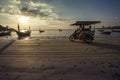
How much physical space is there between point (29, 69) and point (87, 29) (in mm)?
14173

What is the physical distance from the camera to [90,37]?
20719mm

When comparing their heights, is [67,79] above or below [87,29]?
below

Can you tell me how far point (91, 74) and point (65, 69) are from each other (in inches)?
49.0

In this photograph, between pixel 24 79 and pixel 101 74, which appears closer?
pixel 24 79

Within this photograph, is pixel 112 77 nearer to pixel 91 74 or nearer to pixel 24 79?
pixel 91 74

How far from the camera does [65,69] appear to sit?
7.61 metres

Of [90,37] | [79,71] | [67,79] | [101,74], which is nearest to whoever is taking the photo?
[67,79]

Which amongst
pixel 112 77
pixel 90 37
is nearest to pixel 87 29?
pixel 90 37

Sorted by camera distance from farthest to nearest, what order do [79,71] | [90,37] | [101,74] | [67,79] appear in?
[90,37] → [79,71] → [101,74] → [67,79]

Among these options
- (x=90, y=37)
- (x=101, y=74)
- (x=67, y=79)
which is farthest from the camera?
(x=90, y=37)

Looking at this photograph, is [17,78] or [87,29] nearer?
[17,78]

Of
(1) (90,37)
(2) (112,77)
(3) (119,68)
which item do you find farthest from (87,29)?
(2) (112,77)

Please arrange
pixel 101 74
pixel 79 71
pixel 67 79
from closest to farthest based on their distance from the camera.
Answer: pixel 67 79 < pixel 101 74 < pixel 79 71

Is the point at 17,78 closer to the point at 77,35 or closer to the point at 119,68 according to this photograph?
the point at 119,68
